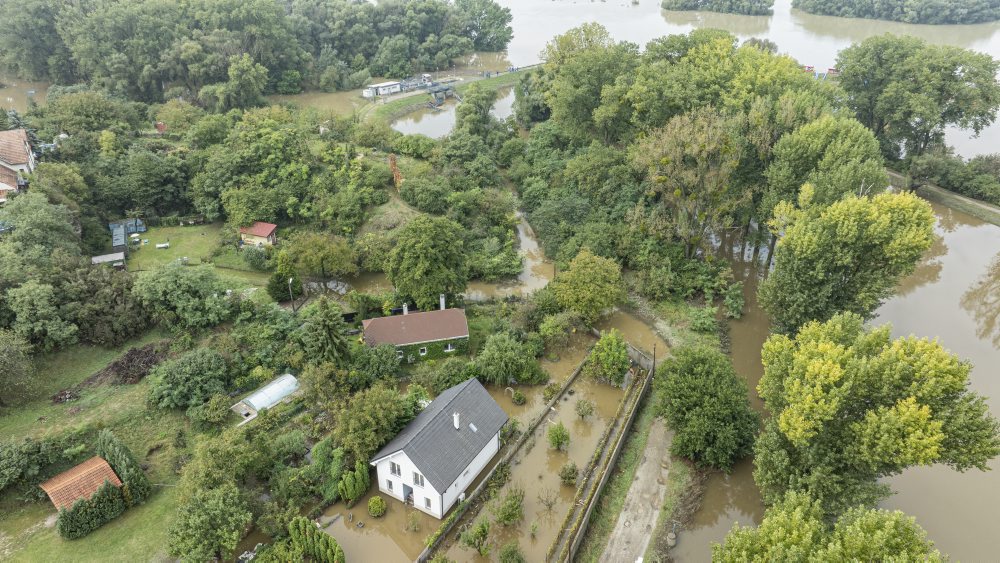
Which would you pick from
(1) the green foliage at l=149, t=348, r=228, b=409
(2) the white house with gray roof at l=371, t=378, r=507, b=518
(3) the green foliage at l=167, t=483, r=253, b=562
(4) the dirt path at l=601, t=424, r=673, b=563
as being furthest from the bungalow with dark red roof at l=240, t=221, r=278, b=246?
(4) the dirt path at l=601, t=424, r=673, b=563

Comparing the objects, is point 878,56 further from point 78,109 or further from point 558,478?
point 78,109

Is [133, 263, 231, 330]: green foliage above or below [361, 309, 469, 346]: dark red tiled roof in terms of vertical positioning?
above

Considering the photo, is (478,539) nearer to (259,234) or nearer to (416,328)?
(416,328)

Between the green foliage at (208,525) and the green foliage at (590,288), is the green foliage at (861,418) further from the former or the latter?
the green foliage at (208,525)

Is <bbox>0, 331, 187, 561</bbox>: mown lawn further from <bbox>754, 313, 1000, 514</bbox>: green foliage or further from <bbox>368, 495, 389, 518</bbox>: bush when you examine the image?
<bbox>754, 313, 1000, 514</bbox>: green foliage

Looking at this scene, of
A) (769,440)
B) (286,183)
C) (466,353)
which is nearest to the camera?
(769,440)

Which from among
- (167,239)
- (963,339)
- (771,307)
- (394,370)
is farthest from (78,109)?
(963,339)
